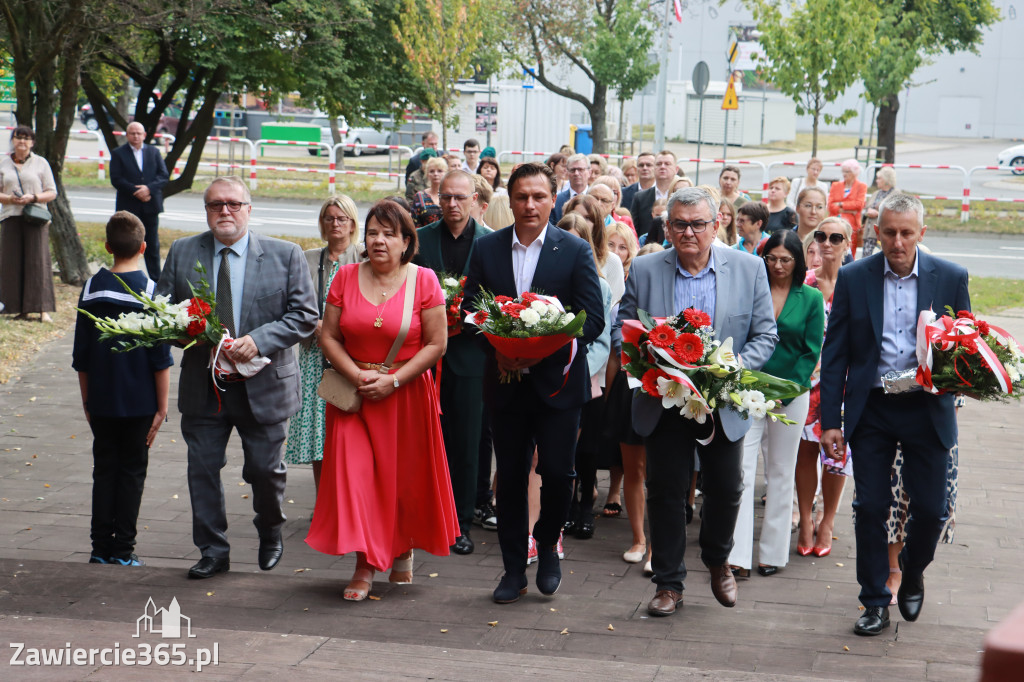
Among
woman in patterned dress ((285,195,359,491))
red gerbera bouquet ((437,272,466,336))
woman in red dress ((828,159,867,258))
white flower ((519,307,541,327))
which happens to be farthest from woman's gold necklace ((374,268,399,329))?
woman in red dress ((828,159,867,258))

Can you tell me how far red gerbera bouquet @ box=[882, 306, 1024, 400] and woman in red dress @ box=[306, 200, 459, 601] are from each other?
2.29 m

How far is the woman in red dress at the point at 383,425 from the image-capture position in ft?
18.3

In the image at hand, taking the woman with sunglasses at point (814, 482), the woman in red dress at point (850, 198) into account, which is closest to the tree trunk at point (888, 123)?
the woman in red dress at point (850, 198)

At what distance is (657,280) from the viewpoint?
552 centimetres

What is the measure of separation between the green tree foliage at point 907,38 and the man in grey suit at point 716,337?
25607 mm

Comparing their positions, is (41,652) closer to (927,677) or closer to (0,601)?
(0,601)

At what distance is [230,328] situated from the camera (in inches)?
232

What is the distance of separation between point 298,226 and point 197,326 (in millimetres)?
18187

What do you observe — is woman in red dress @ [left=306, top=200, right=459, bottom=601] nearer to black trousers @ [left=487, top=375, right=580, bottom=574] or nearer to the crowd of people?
the crowd of people

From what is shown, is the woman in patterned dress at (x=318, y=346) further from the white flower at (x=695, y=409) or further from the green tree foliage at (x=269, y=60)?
the green tree foliage at (x=269, y=60)

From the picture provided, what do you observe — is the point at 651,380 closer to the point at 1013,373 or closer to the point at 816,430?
the point at 1013,373

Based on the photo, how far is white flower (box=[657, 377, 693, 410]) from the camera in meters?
5.08

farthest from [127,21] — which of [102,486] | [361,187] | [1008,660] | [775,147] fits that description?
[775,147]

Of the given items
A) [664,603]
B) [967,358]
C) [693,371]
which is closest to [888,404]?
[967,358]
